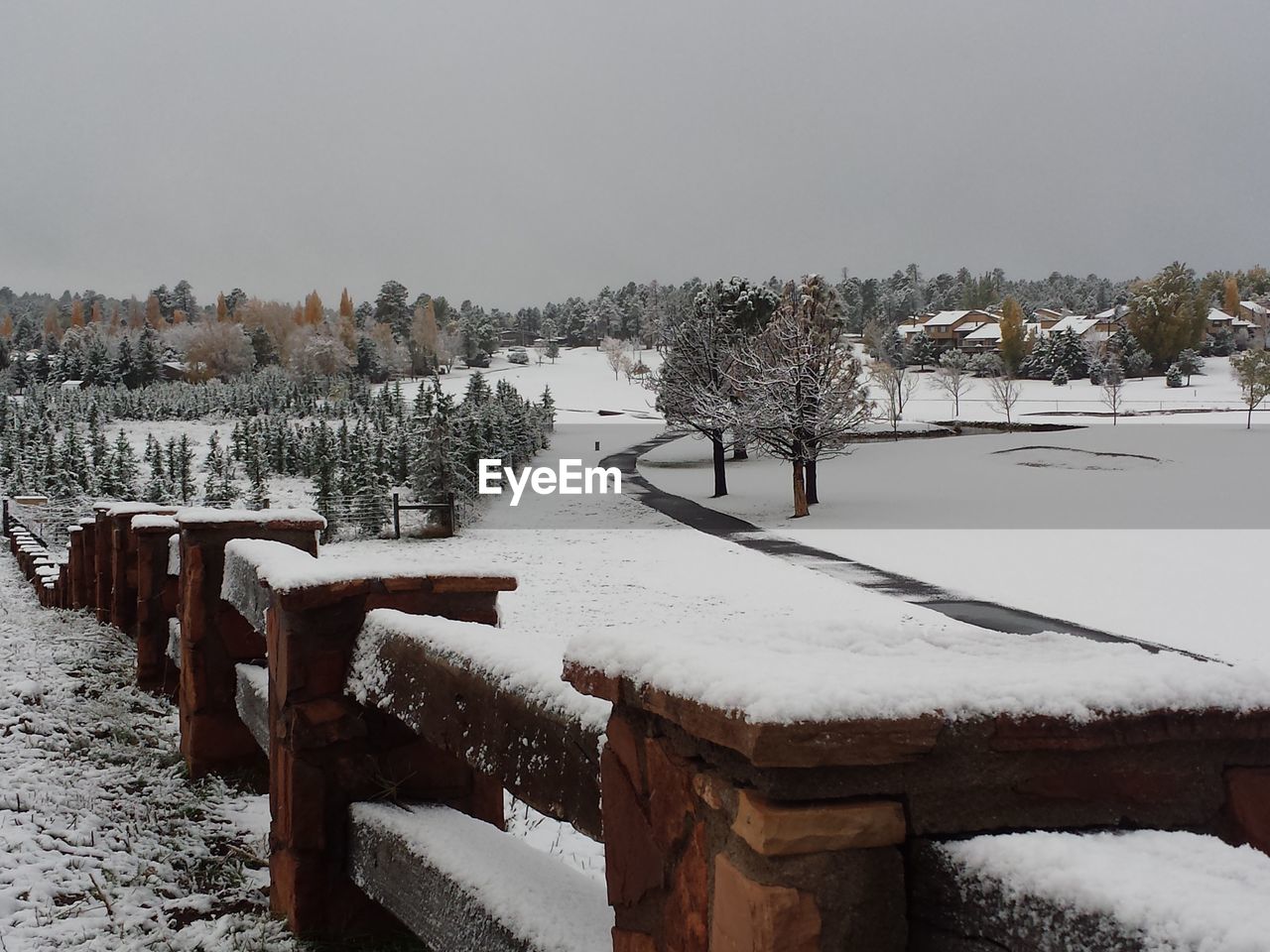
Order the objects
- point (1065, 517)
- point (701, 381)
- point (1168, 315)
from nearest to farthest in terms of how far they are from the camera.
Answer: point (1065, 517), point (701, 381), point (1168, 315)

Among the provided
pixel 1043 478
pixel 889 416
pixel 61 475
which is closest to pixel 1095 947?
pixel 61 475

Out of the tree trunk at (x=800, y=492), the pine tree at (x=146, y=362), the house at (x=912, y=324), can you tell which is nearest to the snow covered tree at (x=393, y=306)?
the pine tree at (x=146, y=362)

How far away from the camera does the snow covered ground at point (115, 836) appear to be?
2.73m

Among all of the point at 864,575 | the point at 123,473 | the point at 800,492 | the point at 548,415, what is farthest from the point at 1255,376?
the point at 123,473

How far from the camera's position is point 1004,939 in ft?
3.68

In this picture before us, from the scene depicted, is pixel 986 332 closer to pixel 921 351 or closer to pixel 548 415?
pixel 921 351

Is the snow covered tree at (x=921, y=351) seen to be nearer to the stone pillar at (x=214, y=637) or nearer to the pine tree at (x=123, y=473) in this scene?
the pine tree at (x=123, y=473)

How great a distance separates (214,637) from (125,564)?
3058 millimetres

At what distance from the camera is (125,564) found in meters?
6.65

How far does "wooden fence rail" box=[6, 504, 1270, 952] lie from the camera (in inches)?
46.6

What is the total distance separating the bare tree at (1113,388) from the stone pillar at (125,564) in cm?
5408

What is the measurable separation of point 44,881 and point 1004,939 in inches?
115

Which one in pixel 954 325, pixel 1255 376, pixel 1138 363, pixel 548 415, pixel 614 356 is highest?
pixel 954 325

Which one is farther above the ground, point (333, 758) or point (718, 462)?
point (333, 758)
